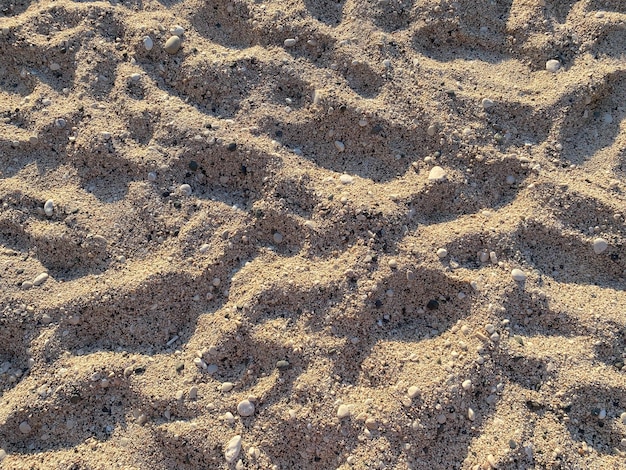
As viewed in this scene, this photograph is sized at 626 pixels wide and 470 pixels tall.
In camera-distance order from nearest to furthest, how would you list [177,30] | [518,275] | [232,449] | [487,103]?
[232,449], [518,275], [487,103], [177,30]

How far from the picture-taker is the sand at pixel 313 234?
1.74m

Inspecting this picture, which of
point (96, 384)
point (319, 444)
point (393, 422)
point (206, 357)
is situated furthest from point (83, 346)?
→ point (393, 422)

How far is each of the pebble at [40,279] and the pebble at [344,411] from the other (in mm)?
1141

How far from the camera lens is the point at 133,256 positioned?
1983 mm

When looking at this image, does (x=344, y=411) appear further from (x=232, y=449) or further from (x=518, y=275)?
(x=518, y=275)

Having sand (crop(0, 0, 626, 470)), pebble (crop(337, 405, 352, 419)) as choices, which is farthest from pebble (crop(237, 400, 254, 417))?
pebble (crop(337, 405, 352, 419))

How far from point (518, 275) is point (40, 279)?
5.60ft

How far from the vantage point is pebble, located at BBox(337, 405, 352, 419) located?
5.67ft

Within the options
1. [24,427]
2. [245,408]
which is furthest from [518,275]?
[24,427]

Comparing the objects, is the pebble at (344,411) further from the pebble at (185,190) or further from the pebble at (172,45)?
the pebble at (172,45)

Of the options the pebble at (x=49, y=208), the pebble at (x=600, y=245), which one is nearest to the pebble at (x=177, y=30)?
the pebble at (x=49, y=208)

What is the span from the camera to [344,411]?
5.69 ft

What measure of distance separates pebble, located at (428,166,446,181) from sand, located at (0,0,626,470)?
0.8 inches

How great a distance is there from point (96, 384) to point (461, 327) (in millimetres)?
1252
